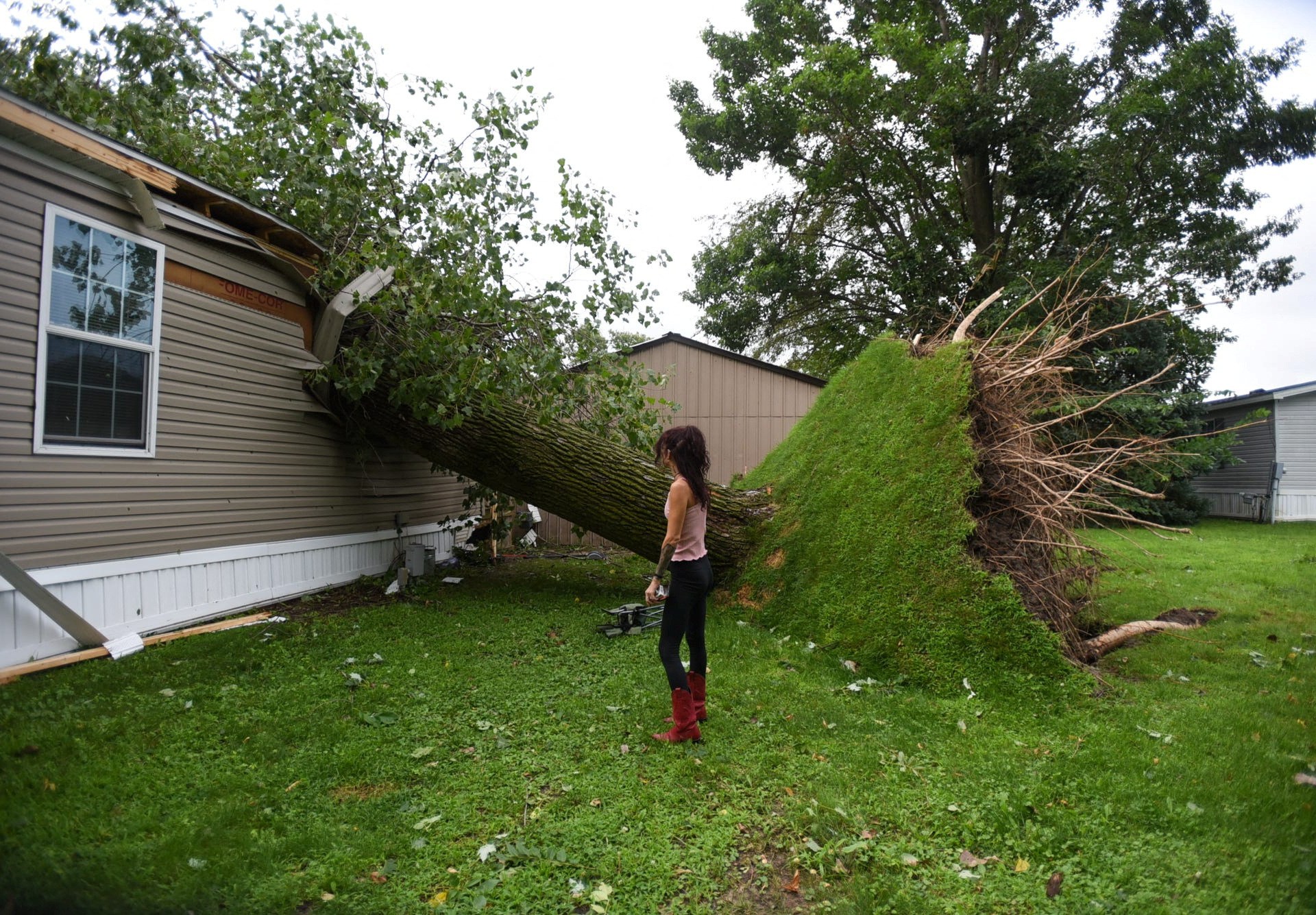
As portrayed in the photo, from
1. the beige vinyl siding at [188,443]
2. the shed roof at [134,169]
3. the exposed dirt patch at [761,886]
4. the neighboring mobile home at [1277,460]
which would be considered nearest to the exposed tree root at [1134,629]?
the exposed dirt patch at [761,886]

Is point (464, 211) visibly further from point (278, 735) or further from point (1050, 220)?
point (1050, 220)

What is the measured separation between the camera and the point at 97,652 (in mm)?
4801

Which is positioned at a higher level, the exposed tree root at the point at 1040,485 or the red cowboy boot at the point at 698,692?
the exposed tree root at the point at 1040,485

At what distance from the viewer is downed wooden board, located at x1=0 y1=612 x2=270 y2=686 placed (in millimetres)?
4234

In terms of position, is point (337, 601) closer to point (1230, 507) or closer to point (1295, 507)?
point (1295, 507)

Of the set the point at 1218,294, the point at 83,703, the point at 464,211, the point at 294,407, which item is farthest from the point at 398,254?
the point at 1218,294

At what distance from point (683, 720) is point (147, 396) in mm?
5002

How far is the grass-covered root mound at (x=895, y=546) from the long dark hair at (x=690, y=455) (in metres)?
2.24

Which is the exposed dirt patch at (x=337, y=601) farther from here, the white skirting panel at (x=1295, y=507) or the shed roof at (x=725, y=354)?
the white skirting panel at (x=1295, y=507)

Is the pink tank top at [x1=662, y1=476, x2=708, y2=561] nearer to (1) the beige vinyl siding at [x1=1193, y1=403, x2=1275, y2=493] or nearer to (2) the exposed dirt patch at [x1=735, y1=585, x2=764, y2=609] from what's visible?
(2) the exposed dirt patch at [x1=735, y1=585, x2=764, y2=609]

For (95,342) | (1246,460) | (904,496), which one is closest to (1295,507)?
(1246,460)

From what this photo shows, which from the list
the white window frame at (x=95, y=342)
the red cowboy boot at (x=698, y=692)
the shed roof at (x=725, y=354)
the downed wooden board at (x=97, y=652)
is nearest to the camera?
the red cowboy boot at (x=698, y=692)

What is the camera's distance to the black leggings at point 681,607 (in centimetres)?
385

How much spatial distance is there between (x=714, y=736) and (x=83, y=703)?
12.0 feet
